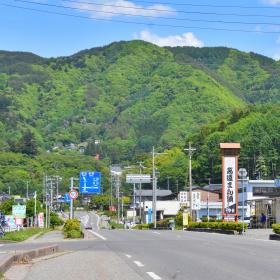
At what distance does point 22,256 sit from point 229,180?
3717 centimetres

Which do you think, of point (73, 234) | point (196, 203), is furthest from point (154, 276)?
point (196, 203)

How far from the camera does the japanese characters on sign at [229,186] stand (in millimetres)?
52031

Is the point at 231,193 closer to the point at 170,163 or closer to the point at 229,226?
the point at 229,226

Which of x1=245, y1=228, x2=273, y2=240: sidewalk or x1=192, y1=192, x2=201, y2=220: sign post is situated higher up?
x1=192, y1=192, x2=201, y2=220: sign post

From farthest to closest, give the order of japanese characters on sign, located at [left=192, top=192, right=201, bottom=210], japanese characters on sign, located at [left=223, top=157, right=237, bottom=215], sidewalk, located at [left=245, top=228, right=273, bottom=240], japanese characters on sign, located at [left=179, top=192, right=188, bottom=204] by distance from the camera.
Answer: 1. japanese characters on sign, located at [left=179, top=192, right=188, bottom=204]
2. japanese characters on sign, located at [left=192, top=192, right=201, bottom=210]
3. japanese characters on sign, located at [left=223, top=157, right=237, bottom=215]
4. sidewalk, located at [left=245, top=228, right=273, bottom=240]

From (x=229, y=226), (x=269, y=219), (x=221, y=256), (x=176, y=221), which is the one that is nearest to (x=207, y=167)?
(x=176, y=221)

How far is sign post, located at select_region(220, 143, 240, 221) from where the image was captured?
2051 inches

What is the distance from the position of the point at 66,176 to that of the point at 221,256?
147m

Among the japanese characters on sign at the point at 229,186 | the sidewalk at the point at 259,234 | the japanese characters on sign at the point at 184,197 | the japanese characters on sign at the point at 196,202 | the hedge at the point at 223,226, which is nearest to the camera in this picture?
the sidewalk at the point at 259,234

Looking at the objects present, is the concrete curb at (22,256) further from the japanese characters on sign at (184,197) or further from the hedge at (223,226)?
the japanese characters on sign at (184,197)

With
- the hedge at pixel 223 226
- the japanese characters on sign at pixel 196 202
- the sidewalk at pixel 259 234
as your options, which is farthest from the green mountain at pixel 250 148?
the sidewalk at pixel 259 234

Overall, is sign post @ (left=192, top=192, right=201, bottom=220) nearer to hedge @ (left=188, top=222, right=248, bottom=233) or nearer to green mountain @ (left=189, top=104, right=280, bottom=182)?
hedge @ (left=188, top=222, right=248, bottom=233)

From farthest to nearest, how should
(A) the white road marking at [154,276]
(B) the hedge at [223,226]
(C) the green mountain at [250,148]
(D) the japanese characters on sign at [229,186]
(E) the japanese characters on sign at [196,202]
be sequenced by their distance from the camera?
(C) the green mountain at [250,148], (E) the japanese characters on sign at [196,202], (D) the japanese characters on sign at [229,186], (B) the hedge at [223,226], (A) the white road marking at [154,276]

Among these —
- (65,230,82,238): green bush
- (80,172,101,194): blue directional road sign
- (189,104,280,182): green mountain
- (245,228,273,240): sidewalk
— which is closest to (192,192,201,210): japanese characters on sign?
(80,172,101,194): blue directional road sign
